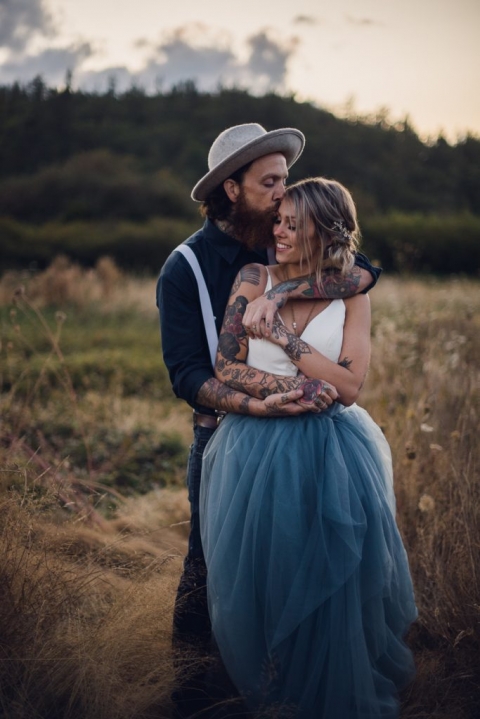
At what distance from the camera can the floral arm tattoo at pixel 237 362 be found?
2.54 metres

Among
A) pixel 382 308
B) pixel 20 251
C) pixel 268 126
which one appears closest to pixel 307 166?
pixel 268 126

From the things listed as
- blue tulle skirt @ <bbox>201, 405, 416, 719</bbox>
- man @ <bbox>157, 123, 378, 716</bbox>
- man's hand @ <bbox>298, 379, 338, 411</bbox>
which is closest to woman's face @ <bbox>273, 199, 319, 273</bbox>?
man @ <bbox>157, 123, 378, 716</bbox>

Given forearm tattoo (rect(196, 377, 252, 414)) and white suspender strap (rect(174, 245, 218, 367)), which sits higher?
white suspender strap (rect(174, 245, 218, 367))

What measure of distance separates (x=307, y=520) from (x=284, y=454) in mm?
261

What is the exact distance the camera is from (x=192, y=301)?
2.78 metres

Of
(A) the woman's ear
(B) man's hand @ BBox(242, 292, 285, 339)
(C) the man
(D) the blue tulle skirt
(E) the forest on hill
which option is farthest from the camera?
(E) the forest on hill

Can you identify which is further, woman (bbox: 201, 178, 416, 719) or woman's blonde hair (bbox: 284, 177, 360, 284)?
woman's blonde hair (bbox: 284, 177, 360, 284)

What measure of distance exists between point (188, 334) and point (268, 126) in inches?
1535

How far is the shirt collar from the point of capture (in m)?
2.83

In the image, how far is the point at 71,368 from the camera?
374 inches

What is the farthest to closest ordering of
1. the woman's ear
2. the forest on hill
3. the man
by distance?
the forest on hill
the woman's ear
the man

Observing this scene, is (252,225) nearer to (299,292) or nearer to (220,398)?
(299,292)

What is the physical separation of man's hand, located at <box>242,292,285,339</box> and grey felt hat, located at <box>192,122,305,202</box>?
649mm

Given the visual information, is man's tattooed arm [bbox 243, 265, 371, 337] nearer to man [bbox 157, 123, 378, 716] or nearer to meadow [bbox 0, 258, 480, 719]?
man [bbox 157, 123, 378, 716]
